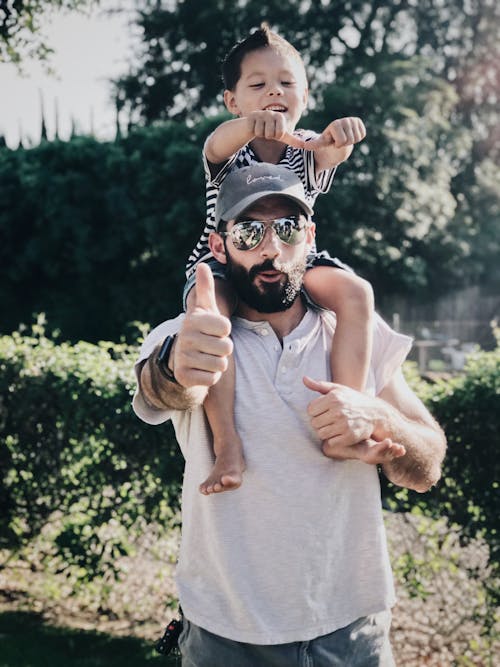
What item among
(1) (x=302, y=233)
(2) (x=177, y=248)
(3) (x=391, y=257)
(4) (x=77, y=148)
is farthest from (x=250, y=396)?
(3) (x=391, y=257)

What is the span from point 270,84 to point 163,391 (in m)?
1.35

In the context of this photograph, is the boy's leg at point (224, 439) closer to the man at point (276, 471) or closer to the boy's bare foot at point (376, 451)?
the man at point (276, 471)

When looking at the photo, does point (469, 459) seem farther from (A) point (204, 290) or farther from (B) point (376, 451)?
(A) point (204, 290)

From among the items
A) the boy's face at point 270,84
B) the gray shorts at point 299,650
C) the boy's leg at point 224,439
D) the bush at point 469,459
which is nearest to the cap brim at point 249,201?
the boy's leg at point 224,439

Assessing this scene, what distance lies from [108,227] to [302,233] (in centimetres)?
1627

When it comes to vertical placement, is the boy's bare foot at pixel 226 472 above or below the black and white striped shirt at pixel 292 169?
below

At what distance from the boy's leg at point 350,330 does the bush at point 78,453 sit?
2.05 meters

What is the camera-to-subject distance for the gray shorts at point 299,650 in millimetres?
1891

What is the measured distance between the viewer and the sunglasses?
209cm

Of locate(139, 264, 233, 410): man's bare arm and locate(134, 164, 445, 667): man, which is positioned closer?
locate(139, 264, 233, 410): man's bare arm

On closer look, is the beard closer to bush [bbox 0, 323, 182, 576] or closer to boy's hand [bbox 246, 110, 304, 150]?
boy's hand [bbox 246, 110, 304, 150]

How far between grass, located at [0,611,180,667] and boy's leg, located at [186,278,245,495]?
3.03 m

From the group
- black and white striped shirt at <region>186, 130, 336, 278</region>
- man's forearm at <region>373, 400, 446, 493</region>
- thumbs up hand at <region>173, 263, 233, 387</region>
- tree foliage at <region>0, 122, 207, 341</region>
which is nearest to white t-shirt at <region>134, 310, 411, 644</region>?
man's forearm at <region>373, 400, 446, 493</region>

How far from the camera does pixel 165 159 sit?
17406 mm
